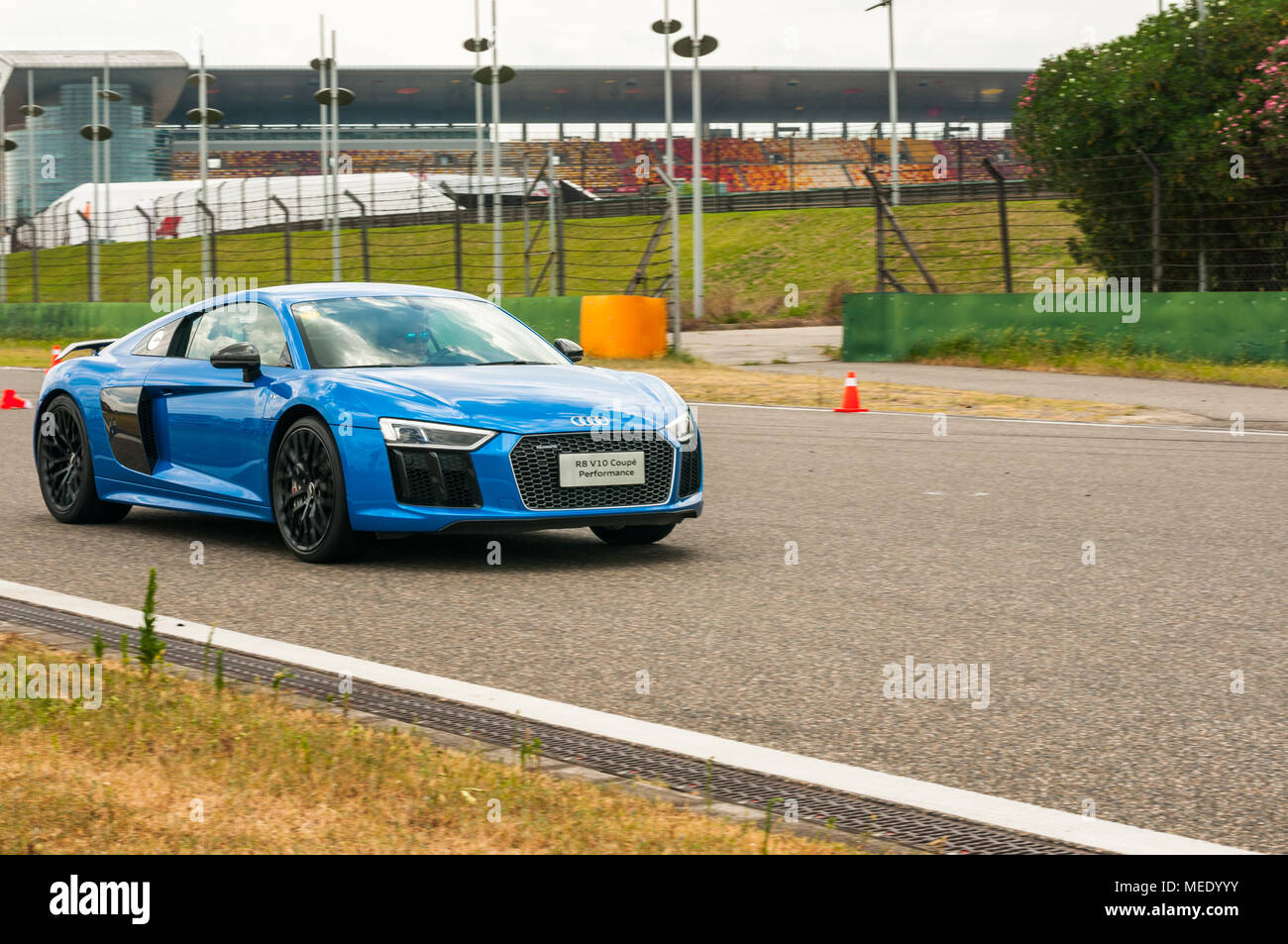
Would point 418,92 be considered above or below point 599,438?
above

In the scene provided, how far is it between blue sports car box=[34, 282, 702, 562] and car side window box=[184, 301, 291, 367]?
0.04ft

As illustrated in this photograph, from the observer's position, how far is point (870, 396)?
19.0 meters

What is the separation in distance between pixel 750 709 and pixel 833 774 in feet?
2.47

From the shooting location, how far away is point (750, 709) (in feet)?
17.2

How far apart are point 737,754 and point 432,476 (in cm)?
328

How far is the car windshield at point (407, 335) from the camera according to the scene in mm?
8469

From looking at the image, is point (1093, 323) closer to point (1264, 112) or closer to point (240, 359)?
point (1264, 112)

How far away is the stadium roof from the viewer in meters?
88.8

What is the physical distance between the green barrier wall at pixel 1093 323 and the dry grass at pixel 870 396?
6.80 feet

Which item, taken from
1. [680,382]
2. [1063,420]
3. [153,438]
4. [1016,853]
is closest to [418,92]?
[680,382]

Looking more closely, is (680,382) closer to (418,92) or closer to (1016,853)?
(1016,853)

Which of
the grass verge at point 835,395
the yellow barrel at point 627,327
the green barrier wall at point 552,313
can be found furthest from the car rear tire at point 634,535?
the green barrier wall at point 552,313
